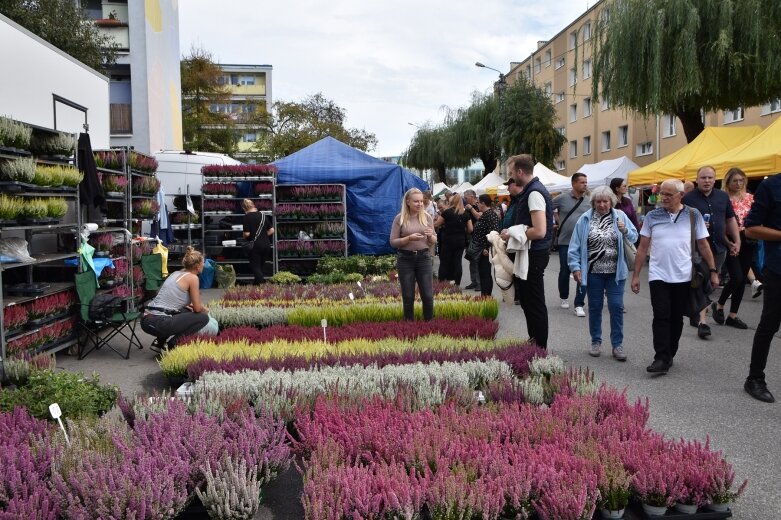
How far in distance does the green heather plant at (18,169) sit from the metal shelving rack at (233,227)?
802 cm

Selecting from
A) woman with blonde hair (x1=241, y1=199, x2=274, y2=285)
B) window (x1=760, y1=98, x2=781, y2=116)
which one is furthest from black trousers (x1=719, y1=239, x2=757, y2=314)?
window (x1=760, y1=98, x2=781, y2=116)

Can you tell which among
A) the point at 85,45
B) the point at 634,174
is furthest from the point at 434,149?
the point at 634,174

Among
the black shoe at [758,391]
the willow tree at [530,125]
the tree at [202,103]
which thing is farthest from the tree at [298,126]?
the black shoe at [758,391]

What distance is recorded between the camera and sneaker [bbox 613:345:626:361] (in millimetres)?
7191

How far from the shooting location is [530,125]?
39969mm

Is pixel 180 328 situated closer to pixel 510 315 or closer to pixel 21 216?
pixel 21 216

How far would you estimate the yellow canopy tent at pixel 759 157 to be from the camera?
1176 cm

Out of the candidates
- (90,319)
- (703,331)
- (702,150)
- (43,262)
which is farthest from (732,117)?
(43,262)

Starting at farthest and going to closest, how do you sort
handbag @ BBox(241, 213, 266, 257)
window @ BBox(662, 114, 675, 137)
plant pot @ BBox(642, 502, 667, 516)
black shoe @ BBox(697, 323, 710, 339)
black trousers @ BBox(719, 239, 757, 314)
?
window @ BBox(662, 114, 675, 137), handbag @ BBox(241, 213, 266, 257), black trousers @ BBox(719, 239, 757, 314), black shoe @ BBox(697, 323, 710, 339), plant pot @ BBox(642, 502, 667, 516)

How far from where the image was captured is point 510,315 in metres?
10.5

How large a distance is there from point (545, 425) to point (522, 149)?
38945mm

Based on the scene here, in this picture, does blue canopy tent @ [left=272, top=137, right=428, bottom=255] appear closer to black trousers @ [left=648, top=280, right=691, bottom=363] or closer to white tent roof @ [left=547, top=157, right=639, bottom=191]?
white tent roof @ [left=547, top=157, right=639, bottom=191]

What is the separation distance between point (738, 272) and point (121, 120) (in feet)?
78.0

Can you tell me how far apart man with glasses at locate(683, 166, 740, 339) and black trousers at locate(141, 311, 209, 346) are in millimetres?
6132
